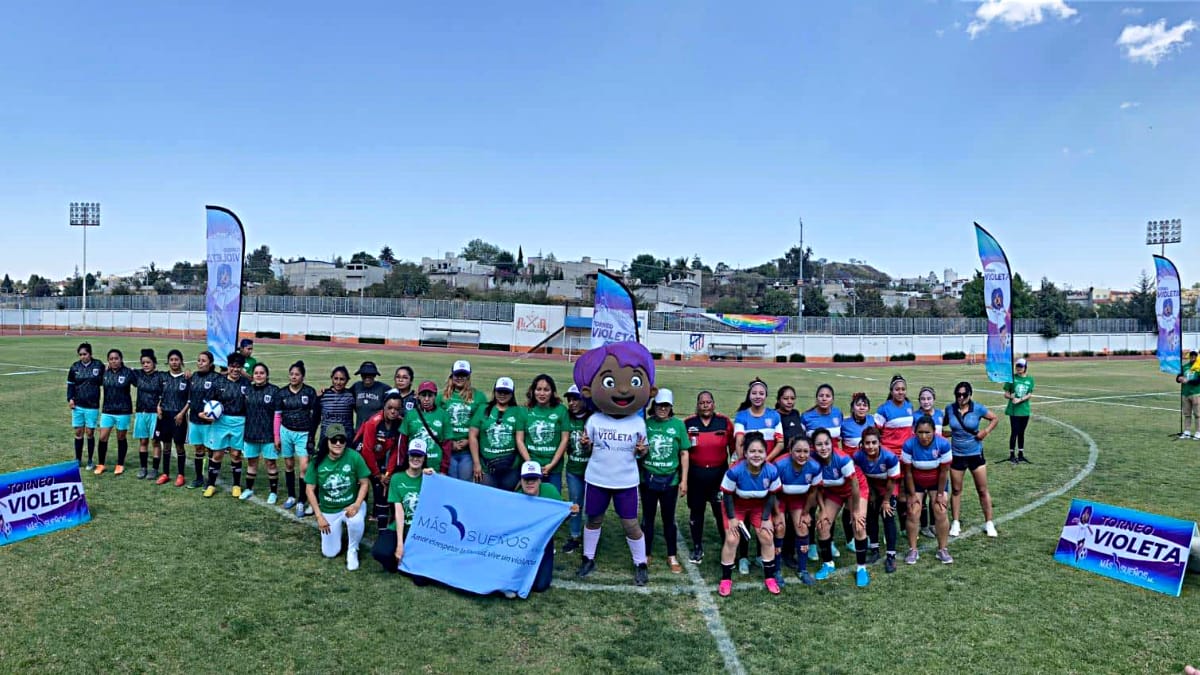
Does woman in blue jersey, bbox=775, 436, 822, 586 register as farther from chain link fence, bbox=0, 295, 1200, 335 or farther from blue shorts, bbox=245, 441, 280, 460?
chain link fence, bbox=0, 295, 1200, 335

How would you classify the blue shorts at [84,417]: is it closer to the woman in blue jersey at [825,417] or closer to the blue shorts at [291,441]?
the blue shorts at [291,441]

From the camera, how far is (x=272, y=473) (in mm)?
9125

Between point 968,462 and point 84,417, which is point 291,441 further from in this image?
point 968,462

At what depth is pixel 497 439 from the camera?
24.5ft

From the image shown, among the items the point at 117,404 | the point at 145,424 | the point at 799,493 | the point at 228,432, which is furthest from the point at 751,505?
the point at 117,404

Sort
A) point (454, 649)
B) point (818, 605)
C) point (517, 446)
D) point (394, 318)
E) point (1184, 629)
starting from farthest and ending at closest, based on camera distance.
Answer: point (394, 318) → point (517, 446) → point (818, 605) → point (1184, 629) → point (454, 649)

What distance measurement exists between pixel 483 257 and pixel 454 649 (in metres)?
139

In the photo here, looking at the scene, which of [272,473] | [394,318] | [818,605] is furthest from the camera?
[394,318]

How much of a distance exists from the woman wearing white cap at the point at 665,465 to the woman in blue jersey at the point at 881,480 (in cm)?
181

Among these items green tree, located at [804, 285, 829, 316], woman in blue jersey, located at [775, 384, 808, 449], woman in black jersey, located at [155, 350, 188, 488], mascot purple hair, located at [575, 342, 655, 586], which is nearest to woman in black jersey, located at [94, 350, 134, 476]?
woman in black jersey, located at [155, 350, 188, 488]

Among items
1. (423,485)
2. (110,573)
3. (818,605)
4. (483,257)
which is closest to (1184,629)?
(818,605)

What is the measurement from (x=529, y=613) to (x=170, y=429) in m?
6.57

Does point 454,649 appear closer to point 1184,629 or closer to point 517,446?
point 517,446

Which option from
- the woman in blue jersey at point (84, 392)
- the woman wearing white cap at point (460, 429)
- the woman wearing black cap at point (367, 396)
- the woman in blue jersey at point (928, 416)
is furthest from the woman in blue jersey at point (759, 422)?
the woman in blue jersey at point (84, 392)
